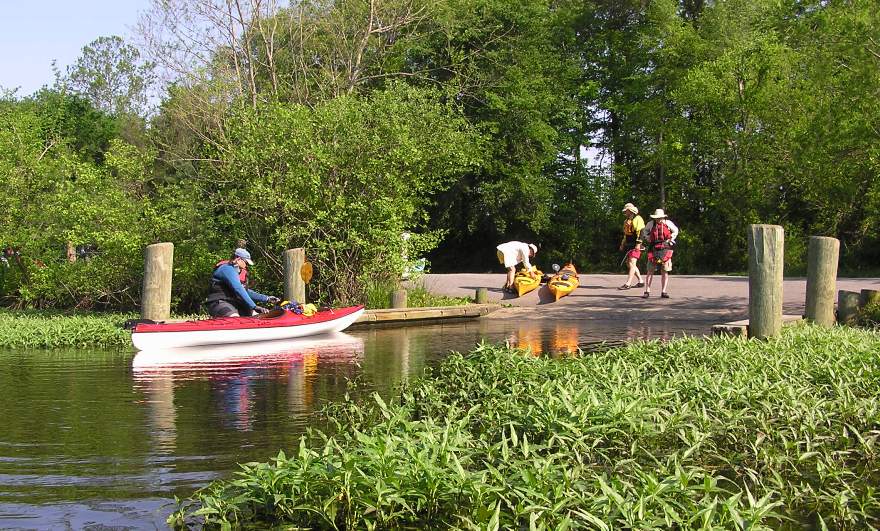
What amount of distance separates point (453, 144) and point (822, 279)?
10.2m

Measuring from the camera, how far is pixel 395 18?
102ft

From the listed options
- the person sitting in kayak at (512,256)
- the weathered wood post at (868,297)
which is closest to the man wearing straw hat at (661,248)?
the person sitting in kayak at (512,256)

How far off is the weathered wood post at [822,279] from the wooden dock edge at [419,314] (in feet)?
28.0

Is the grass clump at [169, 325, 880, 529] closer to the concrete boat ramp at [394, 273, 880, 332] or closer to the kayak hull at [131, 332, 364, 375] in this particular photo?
the kayak hull at [131, 332, 364, 375]

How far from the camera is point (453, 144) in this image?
2248 cm

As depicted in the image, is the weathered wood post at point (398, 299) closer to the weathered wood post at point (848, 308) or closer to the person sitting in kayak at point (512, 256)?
the person sitting in kayak at point (512, 256)

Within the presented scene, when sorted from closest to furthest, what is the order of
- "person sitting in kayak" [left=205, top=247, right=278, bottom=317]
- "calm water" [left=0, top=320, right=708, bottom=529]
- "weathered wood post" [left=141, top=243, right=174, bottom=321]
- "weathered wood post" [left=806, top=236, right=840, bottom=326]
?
"calm water" [left=0, top=320, right=708, bottom=529]
"weathered wood post" [left=806, top=236, right=840, bottom=326]
"person sitting in kayak" [left=205, top=247, right=278, bottom=317]
"weathered wood post" [left=141, top=243, right=174, bottom=321]

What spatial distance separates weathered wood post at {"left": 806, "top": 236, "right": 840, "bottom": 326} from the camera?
1420 cm

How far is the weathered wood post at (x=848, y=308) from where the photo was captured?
15500 mm

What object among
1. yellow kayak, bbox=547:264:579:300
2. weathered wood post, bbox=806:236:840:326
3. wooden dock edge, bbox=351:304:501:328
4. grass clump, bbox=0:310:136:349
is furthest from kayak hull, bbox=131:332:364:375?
yellow kayak, bbox=547:264:579:300

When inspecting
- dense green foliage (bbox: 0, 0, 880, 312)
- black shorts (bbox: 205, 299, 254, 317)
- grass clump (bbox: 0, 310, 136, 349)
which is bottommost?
grass clump (bbox: 0, 310, 136, 349)

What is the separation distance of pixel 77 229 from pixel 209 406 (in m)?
13.5

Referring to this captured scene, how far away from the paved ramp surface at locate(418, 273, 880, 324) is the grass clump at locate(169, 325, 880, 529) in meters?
10.1

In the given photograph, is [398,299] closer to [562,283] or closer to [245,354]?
[562,283]
